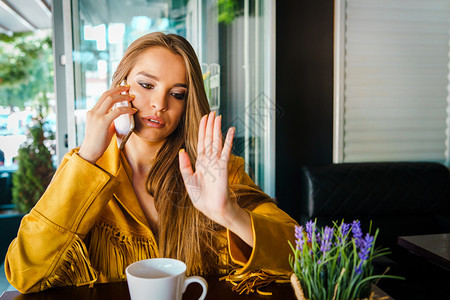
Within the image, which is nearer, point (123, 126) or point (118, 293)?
point (118, 293)

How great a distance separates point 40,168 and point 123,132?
4.22 m

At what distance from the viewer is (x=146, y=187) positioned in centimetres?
113

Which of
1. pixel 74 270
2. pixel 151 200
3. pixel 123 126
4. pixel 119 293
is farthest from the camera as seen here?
pixel 151 200

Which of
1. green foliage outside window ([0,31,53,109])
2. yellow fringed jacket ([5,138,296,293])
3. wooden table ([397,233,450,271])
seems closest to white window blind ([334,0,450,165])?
wooden table ([397,233,450,271])

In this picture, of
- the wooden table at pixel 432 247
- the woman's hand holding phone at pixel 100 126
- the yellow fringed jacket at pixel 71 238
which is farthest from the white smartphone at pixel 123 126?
the wooden table at pixel 432 247

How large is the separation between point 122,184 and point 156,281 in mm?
502

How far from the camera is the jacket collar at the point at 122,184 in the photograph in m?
1.04

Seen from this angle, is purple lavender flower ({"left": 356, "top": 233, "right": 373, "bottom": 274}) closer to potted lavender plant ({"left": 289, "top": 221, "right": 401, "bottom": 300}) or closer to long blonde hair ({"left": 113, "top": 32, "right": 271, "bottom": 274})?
potted lavender plant ({"left": 289, "top": 221, "right": 401, "bottom": 300})

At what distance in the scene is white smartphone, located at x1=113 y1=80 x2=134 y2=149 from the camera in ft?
3.29

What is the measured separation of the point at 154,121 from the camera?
1062 millimetres

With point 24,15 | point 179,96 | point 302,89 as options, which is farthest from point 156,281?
point 24,15

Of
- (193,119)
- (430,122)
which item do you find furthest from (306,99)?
(193,119)

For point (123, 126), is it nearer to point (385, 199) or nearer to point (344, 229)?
point (344, 229)

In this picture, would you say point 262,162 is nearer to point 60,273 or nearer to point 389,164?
point 389,164
